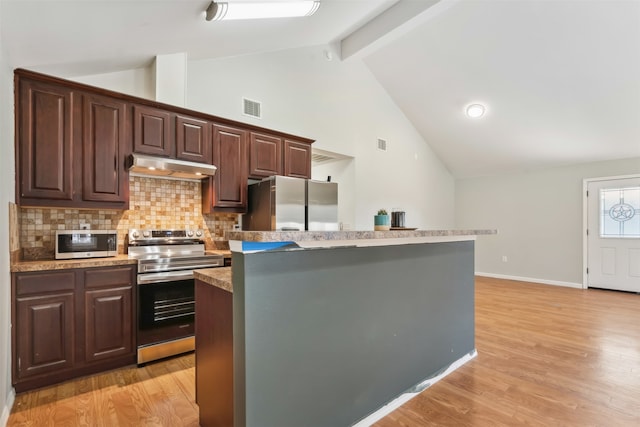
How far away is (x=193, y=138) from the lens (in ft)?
10.6

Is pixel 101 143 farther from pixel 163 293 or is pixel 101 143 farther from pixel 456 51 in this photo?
pixel 456 51

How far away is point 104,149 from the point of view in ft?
8.81

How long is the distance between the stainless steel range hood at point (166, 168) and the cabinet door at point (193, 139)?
0.42ft

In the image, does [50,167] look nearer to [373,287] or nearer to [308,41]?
[373,287]

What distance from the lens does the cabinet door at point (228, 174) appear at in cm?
339

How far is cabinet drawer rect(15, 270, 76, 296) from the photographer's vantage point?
2.21 metres

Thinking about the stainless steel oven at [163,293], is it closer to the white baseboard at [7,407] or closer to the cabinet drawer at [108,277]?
the cabinet drawer at [108,277]

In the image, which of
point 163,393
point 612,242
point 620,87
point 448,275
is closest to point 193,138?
point 163,393

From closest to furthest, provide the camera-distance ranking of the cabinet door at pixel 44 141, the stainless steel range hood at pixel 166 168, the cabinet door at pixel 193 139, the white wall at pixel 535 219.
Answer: the cabinet door at pixel 44 141 → the stainless steel range hood at pixel 166 168 → the cabinet door at pixel 193 139 → the white wall at pixel 535 219

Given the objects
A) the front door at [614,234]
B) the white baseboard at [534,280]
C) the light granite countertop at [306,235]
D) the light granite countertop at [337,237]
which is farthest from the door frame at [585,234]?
the light granite countertop at [306,235]

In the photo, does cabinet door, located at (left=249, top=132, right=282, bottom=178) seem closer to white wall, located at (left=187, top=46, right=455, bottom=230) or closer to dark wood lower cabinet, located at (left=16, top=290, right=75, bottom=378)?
white wall, located at (left=187, top=46, right=455, bottom=230)

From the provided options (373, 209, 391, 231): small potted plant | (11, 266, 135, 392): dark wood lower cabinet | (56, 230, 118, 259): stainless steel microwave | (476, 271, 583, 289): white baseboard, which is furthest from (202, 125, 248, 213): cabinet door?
(476, 271, 583, 289): white baseboard

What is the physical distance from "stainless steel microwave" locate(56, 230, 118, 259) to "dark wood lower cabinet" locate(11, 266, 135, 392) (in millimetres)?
237

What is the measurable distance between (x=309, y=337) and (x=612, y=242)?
638 cm
